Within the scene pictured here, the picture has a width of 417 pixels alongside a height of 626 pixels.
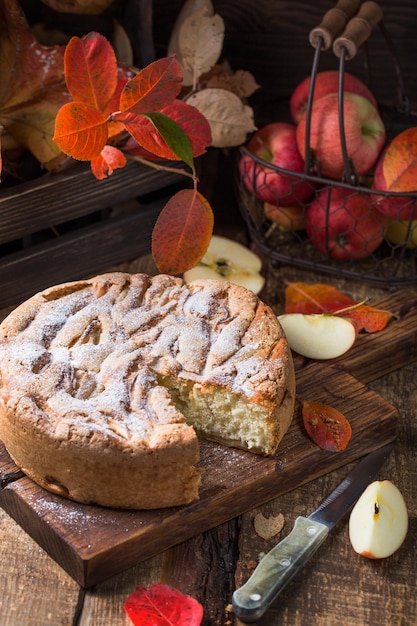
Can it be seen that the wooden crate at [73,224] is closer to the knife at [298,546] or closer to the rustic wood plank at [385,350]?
the rustic wood plank at [385,350]

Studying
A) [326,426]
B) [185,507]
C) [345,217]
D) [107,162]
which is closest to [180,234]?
[107,162]

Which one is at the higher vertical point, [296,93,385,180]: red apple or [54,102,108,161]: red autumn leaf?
[54,102,108,161]: red autumn leaf

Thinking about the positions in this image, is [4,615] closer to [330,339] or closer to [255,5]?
[330,339]

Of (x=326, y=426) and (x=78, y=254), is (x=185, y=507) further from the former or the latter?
(x=78, y=254)

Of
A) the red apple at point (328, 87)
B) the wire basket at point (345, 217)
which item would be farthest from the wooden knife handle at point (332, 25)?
the red apple at point (328, 87)

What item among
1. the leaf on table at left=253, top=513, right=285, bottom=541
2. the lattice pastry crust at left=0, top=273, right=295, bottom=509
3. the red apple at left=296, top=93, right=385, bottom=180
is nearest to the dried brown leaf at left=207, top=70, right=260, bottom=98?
the red apple at left=296, top=93, right=385, bottom=180

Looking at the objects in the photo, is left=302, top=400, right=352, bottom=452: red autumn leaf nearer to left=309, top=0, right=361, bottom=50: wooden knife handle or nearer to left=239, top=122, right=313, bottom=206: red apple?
left=239, top=122, right=313, bottom=206: red apple

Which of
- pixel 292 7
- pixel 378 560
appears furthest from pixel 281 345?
pixel 292 7
